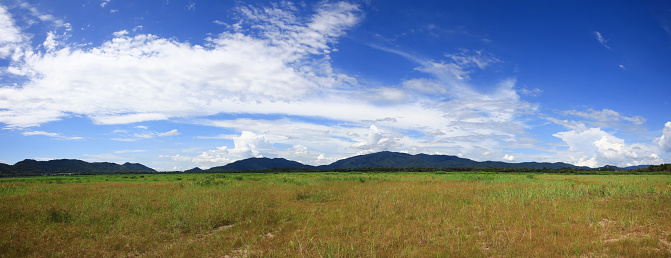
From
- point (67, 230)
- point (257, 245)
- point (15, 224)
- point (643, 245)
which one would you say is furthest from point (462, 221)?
point (15, 224)

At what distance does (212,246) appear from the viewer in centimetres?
873

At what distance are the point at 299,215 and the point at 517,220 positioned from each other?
8525mm

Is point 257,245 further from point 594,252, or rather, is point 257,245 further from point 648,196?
point 648,196

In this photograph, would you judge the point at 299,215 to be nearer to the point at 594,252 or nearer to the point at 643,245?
the point at 594,252

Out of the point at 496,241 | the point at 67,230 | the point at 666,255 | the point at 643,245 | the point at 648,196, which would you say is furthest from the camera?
the point at 648,196

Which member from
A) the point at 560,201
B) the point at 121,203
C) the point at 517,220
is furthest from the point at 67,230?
the point at 560,201

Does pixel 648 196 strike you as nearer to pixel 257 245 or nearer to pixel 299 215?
pixel 299 215

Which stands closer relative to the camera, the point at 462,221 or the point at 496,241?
the point at 496,241

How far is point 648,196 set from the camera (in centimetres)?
1549

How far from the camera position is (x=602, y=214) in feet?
37.3

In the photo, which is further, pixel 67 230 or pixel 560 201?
pixel 560 201

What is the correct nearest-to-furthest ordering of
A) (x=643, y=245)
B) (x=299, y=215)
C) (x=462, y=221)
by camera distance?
(x=643, y=245), (x=462, y=221), (x=299, y=215)

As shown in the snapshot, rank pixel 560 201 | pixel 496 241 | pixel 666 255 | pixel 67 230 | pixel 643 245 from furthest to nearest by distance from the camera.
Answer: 1. pixel 560 201
2. pixel 67 230
3. pixel 496 241
4. pixel 643 245
5. pixel 666 255

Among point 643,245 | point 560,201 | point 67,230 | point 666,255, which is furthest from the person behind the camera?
point 560,201
